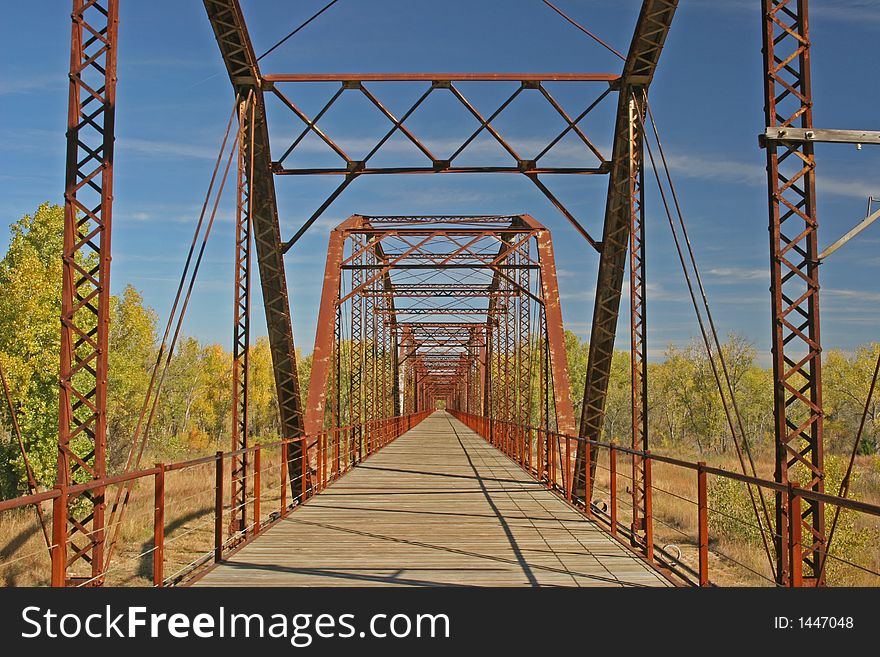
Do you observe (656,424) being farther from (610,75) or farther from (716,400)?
(610,75)

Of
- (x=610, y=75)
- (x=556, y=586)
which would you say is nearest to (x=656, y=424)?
(x=610, y=75)

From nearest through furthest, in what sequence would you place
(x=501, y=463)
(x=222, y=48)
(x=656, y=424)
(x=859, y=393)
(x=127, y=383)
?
(x=222, y=48)
(x=501, y=463)
(x=127, y=383)
(x=859, y=393)
(x=656, y=424)

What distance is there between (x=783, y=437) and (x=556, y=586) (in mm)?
2566

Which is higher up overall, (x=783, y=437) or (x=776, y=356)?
(x=776, y=356)

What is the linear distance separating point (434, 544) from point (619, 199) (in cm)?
776

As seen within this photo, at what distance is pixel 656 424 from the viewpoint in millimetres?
85438

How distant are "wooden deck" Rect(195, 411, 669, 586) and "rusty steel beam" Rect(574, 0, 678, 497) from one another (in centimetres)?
209

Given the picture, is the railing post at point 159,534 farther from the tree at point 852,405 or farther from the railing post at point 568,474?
the tree at point 852,405

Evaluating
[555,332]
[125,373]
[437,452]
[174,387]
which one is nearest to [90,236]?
[555,332]

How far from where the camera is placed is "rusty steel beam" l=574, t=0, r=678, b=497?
12734 mm

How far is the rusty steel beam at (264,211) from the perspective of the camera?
13.2 metres

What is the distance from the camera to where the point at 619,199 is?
14.6m

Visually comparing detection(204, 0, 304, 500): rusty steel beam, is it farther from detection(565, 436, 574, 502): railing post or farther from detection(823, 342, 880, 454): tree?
detection(823, 342, 880, 454): tree

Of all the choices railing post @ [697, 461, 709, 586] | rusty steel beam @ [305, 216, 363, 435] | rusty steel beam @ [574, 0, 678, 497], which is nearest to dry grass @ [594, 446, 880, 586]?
rusty steel beam @ [574, 0, 678, 497]
